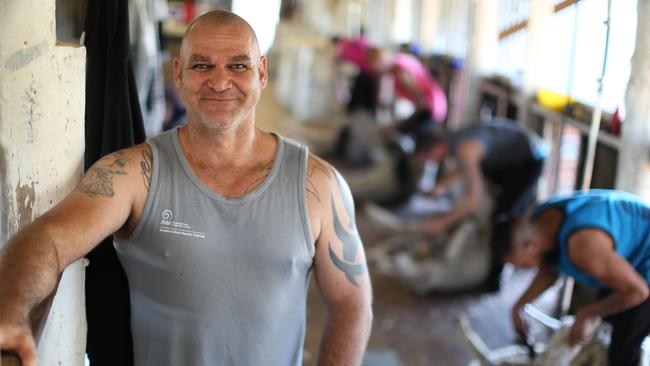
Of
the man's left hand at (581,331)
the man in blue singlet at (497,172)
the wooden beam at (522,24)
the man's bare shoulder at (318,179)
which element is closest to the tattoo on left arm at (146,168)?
the man's bare shoulder at (318,179)

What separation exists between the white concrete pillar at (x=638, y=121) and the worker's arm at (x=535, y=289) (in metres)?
0.57

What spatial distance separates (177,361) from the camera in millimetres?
2090

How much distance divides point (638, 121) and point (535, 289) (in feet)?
3.49

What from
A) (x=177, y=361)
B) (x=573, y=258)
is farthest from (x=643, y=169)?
(x=177, y=361)

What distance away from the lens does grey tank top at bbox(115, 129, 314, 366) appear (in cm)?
202

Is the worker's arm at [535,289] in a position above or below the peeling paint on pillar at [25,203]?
below

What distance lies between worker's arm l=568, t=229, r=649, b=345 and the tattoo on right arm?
2156mm

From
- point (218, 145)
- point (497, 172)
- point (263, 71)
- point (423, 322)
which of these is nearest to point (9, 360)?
point (218, 145)

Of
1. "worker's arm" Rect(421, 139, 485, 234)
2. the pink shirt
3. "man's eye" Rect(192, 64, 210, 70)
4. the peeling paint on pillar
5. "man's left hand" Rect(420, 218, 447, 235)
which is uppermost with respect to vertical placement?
"man's eye" Rect(192, 64, 210, 70)

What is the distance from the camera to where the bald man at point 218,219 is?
6.62 feet

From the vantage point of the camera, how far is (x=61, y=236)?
1.77 m

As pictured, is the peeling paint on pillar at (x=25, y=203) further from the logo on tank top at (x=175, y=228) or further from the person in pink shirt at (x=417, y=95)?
the person in pink shirt at (x=417, y=95)

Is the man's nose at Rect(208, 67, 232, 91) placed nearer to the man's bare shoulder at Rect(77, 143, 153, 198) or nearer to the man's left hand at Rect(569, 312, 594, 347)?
the man's bare shoulder at Rect(77, 143, 153, 198)

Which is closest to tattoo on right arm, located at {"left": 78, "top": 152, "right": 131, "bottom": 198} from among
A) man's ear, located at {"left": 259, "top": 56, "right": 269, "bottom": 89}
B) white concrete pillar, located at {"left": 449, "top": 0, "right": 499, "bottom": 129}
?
man's ear, located at {"left": 259, "top": 56, "right": 269, "bottom": 89}
